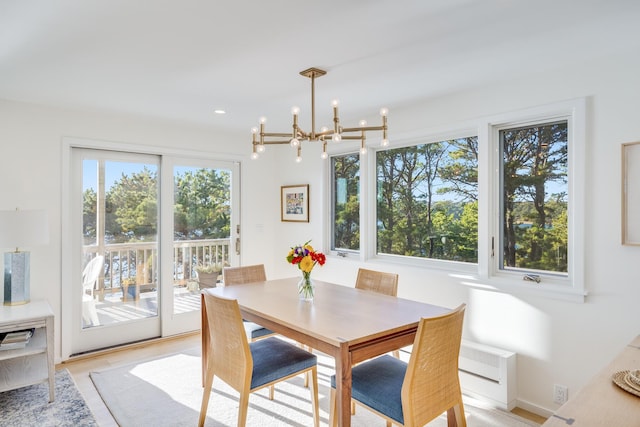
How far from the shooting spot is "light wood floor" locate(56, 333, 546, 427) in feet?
9.00

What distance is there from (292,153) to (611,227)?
3.46m

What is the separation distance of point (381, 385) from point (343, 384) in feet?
0.98

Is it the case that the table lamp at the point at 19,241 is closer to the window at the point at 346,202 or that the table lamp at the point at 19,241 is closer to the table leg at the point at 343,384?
the table leg at the point at 343,384

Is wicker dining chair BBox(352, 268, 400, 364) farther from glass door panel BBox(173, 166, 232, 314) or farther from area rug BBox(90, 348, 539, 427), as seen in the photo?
glass door panel BBox(173, 166, 232, 314)

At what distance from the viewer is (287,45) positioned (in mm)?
2234

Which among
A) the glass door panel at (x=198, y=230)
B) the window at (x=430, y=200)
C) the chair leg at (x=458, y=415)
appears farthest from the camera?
the glass door panel at (x=198, y=230)

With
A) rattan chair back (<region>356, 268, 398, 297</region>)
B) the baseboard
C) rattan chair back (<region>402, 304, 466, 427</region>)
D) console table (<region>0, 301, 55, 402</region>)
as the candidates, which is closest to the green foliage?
console table (<region>0, 301, 55, 402</region>)

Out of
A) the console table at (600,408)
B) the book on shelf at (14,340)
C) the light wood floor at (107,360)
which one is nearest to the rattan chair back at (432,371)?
the console table at (600,408)

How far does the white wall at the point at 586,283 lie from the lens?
239cm

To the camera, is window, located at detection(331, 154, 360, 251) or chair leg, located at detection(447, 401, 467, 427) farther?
window, located at detection(331, 154, 360, 251)

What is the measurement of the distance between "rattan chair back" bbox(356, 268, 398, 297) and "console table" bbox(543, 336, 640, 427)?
5.13ft

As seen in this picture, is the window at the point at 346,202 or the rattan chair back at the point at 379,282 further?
the window at the point at 346,202

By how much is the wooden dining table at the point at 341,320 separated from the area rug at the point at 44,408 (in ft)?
2.90

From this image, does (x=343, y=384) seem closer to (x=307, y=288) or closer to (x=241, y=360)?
(x=241, y=360)
